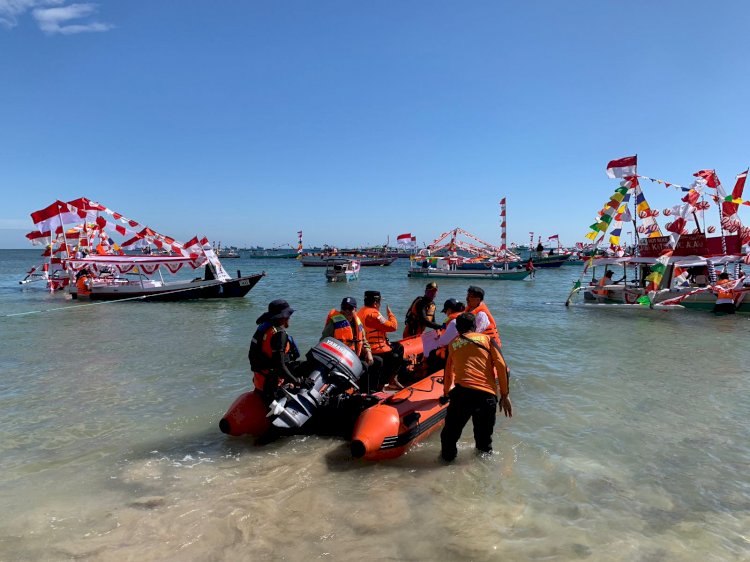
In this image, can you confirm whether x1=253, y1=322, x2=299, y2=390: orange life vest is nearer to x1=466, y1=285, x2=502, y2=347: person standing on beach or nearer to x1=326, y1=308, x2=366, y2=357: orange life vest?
x1=326, y1=308, x2=366, y2=357: orange life vest

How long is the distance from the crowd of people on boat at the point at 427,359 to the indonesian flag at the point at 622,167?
53.2ft

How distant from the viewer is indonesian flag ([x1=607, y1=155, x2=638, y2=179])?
1977 cm

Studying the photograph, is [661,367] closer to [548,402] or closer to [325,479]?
[548,402]

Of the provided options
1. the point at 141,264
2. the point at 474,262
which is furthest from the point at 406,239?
the point at 141,264

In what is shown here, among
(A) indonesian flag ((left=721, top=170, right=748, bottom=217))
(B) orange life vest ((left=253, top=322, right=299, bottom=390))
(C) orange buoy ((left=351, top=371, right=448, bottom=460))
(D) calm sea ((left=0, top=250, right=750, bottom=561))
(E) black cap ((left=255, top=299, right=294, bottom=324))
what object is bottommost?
(D) calm sea ((left=0, top=250, right=750, bottom=561))

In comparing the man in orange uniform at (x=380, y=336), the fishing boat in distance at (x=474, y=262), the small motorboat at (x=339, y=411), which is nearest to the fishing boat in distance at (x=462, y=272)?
the fishing boat in distance at (x=474, y=262)

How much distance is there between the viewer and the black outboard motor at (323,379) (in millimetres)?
5469

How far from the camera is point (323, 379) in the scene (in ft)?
18.9

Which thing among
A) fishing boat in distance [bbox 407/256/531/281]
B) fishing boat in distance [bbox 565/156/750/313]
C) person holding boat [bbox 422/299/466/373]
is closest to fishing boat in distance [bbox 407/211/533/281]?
fishing boat in distance [bbox 407/256/531/281]

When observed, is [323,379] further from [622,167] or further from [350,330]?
[622,167]

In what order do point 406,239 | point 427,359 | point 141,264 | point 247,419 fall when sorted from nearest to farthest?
point 247,419 < point 427,359 < point 141,264 < point 406,239

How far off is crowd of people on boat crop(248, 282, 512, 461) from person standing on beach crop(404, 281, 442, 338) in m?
0.37

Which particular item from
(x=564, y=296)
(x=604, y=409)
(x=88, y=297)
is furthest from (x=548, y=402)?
(x=88, y=297)

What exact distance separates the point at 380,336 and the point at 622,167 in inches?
687
